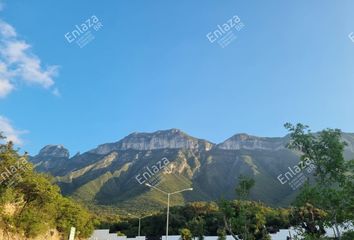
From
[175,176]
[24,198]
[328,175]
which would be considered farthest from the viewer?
[175,176]

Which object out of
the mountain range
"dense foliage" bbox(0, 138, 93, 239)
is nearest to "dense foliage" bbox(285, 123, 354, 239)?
"dense foliage" bbox(0, 138, 93, 239)

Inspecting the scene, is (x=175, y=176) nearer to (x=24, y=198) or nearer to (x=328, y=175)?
(x=24, y=198)

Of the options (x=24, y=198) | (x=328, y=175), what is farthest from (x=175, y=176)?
(x=328, y=175)

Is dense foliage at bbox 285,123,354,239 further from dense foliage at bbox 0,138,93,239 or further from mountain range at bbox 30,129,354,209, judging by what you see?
mountain range at bbox 30,129,354,209

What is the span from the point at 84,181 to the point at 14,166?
9245 cm

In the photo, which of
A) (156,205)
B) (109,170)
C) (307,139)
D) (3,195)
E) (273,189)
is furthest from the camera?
(109,170)

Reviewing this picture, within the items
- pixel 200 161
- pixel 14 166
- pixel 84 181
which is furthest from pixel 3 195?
pixel 200 161

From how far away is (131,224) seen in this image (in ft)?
299

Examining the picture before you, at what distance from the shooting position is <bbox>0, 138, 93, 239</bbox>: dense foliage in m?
47.5

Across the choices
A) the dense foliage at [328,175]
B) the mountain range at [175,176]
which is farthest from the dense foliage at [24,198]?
the mountain range at [175,176]

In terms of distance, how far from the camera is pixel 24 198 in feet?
176

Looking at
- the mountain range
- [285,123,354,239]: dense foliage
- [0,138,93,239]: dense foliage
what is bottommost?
[285,123,354,239]: dense foliage

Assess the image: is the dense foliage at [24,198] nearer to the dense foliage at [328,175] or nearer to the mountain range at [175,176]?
the dense foliage at [328,175]

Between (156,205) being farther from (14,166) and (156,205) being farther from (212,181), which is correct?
(14,166)
